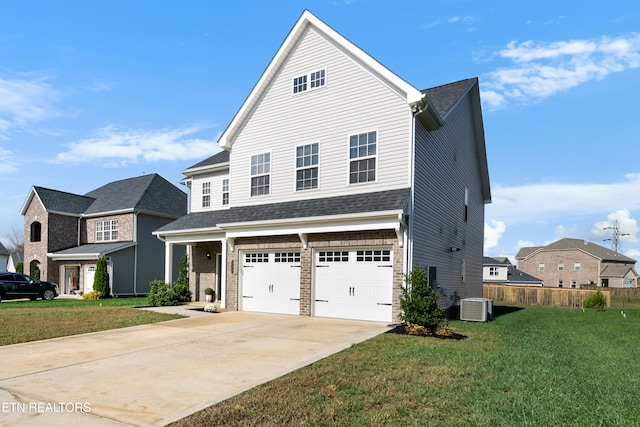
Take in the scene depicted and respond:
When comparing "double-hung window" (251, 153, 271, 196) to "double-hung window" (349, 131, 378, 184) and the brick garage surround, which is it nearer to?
the brick garage surround

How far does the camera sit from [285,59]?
54.0 feet

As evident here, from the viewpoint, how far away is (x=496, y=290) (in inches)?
1261

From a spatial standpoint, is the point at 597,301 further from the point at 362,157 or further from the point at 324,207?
the point at 324,207

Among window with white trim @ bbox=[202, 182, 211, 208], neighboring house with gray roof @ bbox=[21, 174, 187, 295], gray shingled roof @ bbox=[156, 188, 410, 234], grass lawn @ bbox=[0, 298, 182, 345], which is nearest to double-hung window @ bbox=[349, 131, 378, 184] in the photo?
gray shingled roof @ bbox=[156, 188, 410, 234]

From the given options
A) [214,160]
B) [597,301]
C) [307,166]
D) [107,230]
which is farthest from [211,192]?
[597,301]

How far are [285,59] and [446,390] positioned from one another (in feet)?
45.9

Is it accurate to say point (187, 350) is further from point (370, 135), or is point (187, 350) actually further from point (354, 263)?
point (370, 135)

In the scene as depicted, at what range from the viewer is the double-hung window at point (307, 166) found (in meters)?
15.4

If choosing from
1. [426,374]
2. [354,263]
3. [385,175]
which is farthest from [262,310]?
[426,374]

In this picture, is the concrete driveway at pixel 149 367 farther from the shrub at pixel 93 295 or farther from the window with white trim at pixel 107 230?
the window with white trim at pixel 107 230

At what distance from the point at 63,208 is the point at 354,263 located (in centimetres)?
2799

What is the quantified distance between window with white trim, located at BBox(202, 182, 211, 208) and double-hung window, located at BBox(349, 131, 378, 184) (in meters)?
9.98

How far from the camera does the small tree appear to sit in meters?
27.4

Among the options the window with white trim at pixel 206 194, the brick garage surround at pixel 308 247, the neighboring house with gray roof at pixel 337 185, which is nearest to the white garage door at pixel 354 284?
the neighboring house with gray roof at pixel 337 185
